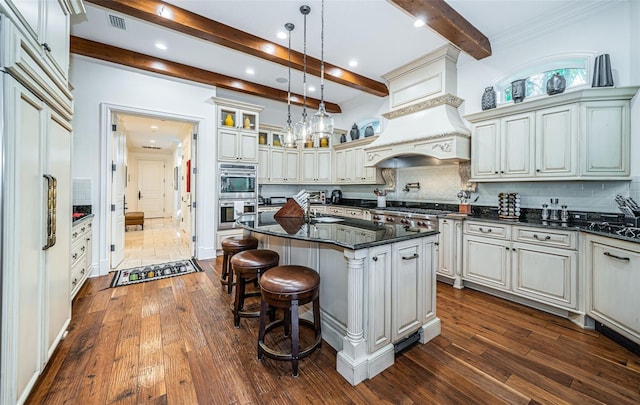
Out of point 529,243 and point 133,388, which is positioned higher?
point 529,243

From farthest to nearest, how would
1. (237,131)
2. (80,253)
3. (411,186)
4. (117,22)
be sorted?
(237,131) → (411,186) → (117,22) → (80,253)

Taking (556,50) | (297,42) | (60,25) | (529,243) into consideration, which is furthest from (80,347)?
(556,50)

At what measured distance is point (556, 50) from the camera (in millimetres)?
2998

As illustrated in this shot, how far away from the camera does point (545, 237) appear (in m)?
2.62

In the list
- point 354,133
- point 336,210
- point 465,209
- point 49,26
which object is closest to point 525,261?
point 465,209

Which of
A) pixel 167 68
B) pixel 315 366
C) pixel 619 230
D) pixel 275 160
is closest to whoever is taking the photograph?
pixel 315 366

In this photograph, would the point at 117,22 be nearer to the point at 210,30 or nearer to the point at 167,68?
the point at 167,68

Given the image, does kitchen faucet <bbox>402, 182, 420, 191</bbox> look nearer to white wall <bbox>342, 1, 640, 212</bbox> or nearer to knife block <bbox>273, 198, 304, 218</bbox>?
white wall <bbox>342, 1, 640, 212</bbox>

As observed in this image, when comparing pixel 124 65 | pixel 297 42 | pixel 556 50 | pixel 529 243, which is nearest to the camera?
pixel 529 243

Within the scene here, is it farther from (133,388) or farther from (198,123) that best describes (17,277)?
(198,123)

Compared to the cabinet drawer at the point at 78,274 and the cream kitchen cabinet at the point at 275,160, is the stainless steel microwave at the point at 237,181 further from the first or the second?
A: the cabinet drawer at the point at 78,274

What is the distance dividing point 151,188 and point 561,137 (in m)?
11.9

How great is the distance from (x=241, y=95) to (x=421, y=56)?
11.6 ft

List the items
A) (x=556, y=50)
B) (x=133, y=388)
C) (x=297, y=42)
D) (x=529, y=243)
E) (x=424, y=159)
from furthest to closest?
(x=424, y=159) < (x=297, y=42) < (x=556, y=50) < (x=529, y=243) < (x=133, y=388)
